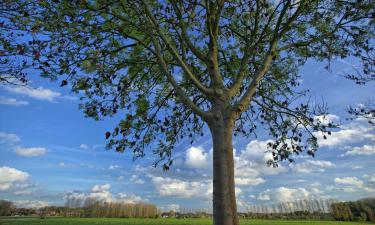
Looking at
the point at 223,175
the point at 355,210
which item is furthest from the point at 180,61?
the point at 355,210

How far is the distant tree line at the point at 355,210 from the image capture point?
64250 mm

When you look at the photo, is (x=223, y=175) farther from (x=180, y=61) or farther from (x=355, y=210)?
(x=355, y=210)

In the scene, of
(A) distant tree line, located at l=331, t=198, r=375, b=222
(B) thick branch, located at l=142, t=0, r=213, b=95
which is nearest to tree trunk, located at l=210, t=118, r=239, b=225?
(B) thick branch, located at l=142, t=0, r=213, b=95

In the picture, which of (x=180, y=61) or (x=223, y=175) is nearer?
(x=223, y=175)

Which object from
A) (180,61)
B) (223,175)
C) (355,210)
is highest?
(180,61)

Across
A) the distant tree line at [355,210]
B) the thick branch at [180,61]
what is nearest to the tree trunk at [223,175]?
the thick branch at [180,61]

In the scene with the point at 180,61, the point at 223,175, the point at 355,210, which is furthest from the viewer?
the point at 355,210

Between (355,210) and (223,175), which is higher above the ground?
(355,210)

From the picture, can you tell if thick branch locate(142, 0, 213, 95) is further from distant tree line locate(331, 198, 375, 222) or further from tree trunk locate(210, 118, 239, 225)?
distant tree line locate(331, 198, 375, 222)

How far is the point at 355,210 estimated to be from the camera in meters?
68.3

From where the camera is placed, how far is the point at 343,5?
11.1 m

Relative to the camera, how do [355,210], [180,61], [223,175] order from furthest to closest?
[355,210], [180,61], [223,175]

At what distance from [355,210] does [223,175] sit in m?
70.4

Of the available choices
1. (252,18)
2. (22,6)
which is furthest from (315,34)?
(22,6)
